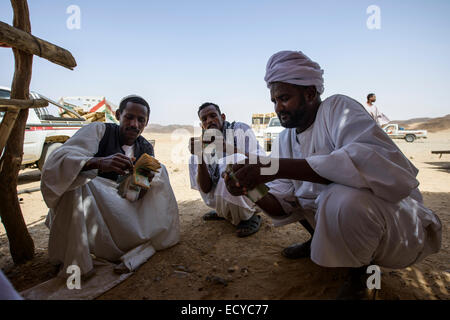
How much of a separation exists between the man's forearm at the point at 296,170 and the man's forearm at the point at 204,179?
1425 millimetres

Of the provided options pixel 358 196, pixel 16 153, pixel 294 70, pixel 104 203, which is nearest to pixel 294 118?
pixel 294 70

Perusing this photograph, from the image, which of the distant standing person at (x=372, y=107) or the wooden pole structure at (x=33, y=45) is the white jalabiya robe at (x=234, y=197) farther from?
the distant standing person at (x=372, y=107)

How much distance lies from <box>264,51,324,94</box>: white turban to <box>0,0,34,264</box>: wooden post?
91.8 inches

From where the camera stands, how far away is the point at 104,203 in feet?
7.89

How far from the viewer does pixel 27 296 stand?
1.89 metres

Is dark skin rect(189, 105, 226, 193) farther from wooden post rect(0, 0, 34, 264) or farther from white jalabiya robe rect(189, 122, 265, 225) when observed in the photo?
wooden post rect(0, 0, 34, 264)

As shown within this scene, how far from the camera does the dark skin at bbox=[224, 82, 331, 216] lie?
1.71 metres

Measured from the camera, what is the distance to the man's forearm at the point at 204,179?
3.06m

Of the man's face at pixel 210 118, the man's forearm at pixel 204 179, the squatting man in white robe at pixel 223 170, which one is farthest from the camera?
the man's face at pixel 210 118

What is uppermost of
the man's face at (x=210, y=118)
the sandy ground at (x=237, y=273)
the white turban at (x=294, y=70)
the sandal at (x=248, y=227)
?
the white turban at (x=294, y=70)

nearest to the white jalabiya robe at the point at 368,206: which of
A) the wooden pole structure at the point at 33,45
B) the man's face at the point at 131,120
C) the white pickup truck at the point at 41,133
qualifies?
the man's face at the point at 131,120
